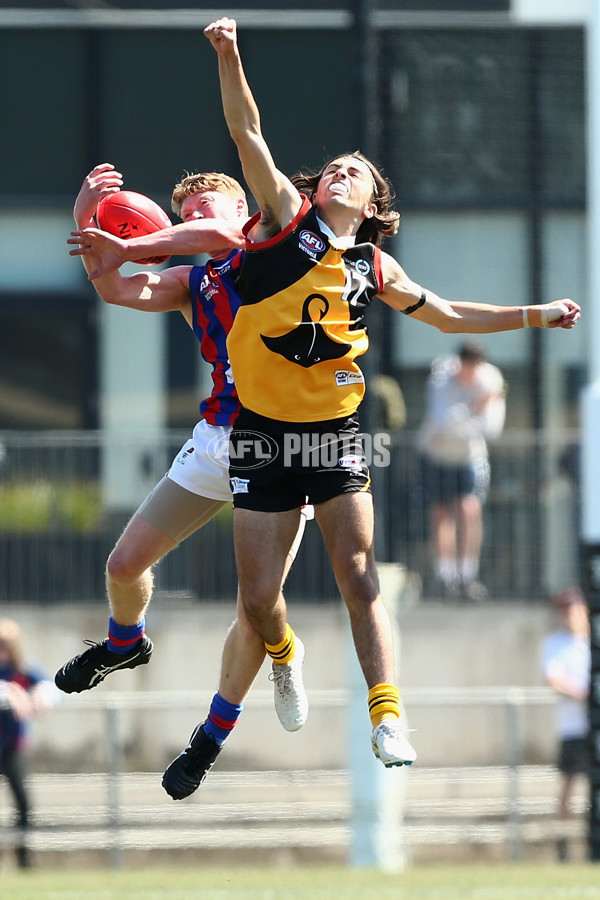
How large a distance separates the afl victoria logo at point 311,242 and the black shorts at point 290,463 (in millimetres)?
607

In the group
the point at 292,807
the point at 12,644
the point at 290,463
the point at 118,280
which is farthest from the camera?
the point at 292,807

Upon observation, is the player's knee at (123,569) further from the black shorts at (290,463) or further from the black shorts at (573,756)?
the black shorts at (573,756)

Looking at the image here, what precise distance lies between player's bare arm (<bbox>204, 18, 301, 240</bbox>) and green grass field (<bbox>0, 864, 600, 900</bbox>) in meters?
5.40

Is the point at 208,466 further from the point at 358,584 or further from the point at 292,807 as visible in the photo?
the point at 292,807

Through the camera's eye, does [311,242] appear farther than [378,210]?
No

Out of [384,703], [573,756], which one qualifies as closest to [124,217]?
[384,703]

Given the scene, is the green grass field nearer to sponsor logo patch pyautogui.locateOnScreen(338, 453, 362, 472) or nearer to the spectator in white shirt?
the spectator in white shirt

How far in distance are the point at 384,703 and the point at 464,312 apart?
154cm

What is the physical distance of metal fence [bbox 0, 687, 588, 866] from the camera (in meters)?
11.9

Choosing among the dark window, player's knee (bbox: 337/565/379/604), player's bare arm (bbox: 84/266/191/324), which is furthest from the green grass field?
the dark window

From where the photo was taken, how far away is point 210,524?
1398 centimetres

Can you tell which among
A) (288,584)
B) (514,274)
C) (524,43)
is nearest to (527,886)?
(288,584)

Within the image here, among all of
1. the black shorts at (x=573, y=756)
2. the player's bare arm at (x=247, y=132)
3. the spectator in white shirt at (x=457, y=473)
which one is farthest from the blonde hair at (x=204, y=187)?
the spectator in white shirt at (x=457, y=473)

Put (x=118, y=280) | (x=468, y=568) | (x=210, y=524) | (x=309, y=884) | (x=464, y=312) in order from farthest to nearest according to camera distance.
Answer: (x=210, y=524), (x=468, y=568), (x=309, y=884), (x=464, y=312), (x=118, y=280)
